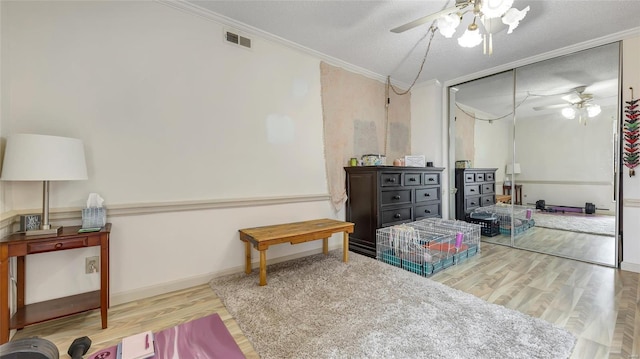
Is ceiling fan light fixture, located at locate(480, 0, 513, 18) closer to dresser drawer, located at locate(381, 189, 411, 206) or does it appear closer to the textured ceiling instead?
the textured ceiling

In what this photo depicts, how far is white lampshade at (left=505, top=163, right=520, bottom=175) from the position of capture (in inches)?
149

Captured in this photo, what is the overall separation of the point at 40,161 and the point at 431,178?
169 inches

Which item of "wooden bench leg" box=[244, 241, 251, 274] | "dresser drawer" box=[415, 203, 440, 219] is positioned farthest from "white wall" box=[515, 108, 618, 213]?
"wooden bench leg" box=[244, 241, 251, 274]

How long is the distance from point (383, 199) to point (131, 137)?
2.80 metres

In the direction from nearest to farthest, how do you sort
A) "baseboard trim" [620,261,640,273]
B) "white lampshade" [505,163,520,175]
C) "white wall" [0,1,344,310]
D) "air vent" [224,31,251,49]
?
"white wall" [0,1,344,310]
"air vent" [224,31,251,49]
"baseboard trim" [620,261,640,273]
"white lampshade" [505,163,520,175]

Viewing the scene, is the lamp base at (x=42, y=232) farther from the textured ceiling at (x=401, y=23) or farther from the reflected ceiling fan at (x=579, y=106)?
the reflected ceiling fan at (x=579, y=106)

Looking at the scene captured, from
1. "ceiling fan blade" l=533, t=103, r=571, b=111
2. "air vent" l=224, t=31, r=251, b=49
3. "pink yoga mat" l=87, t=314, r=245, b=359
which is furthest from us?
"ceiling fan blade" l=533, t=103, r=571, b=111

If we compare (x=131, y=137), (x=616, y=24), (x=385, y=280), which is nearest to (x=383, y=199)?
(x=385, y=280)

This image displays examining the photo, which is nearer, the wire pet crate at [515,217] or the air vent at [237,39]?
the air vent at [237,39]

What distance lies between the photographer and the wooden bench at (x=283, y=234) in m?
2.38

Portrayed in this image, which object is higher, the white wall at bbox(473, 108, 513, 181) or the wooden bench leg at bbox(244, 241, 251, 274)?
the white wall at bbox(473, 108, 513, 181)

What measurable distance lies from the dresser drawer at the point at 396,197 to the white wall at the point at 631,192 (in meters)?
2.35

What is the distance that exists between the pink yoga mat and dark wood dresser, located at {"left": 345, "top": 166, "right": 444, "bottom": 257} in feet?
7.16

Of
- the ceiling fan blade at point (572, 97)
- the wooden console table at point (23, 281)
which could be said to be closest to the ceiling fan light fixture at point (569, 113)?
the ceiling fan blade at point (572, 97)
